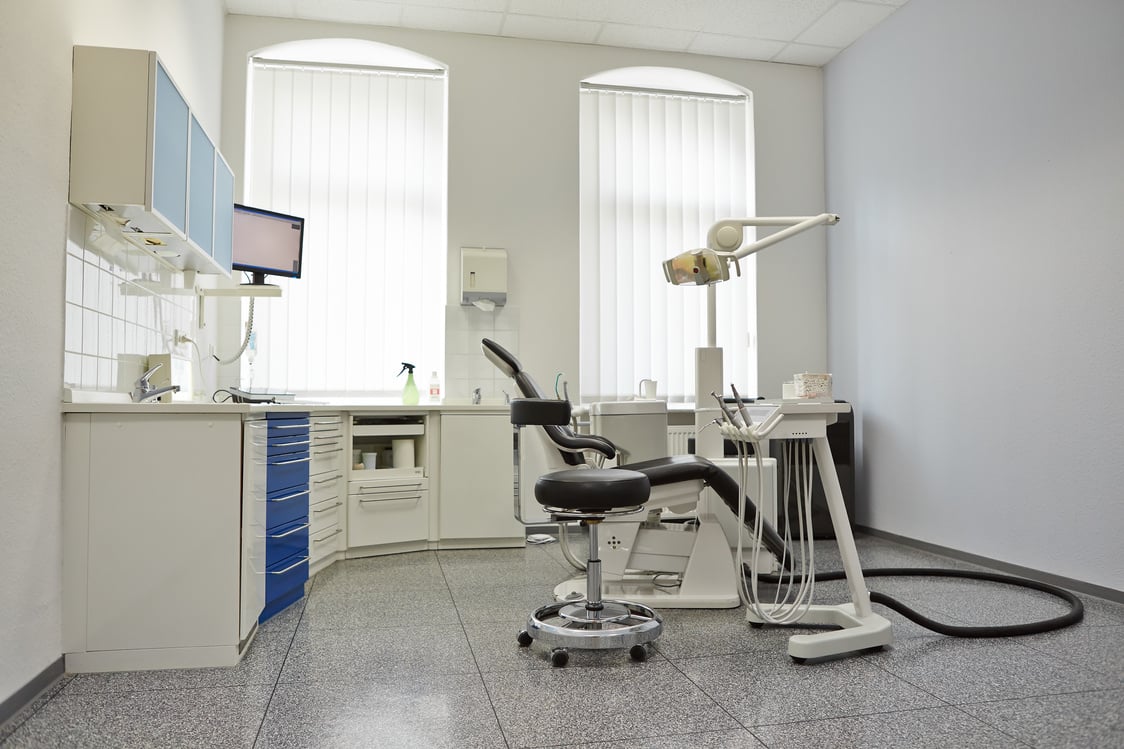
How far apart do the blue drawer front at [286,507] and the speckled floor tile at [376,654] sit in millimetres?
456

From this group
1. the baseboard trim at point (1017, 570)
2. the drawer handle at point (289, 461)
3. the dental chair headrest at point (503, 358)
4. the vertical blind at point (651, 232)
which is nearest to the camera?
the dental chair headrest at point (503, 358)

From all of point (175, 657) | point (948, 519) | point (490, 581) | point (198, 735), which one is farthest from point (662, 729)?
point (948, 519)

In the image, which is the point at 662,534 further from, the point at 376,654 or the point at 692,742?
the point at 692,742

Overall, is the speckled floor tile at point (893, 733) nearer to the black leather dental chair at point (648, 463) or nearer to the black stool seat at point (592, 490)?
the black stool seat at point (592, 490)

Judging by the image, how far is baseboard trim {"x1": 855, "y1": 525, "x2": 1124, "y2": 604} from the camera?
3.37 m

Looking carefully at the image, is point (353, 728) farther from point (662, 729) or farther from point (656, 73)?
point (656, 73)

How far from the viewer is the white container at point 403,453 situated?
4527 millimetres

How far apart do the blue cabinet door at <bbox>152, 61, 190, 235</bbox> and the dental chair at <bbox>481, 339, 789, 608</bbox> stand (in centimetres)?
117

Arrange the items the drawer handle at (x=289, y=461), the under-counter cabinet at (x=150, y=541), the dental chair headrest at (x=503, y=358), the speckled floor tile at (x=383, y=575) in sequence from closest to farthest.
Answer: the under-counter cabinet at (x=150, y=541)
the dental chair headrest at (x=503, y=358)
the drawer handle at (x=289, y=461)
the speckled floor tile at (x=383, y=575)

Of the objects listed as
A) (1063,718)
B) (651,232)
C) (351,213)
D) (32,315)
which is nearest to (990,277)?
(651,232)

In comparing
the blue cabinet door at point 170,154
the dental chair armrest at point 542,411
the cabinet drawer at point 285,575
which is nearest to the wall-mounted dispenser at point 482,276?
the cabinet drawer at point 285,575

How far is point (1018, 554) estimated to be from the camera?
12.6 feet

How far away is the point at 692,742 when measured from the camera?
6.21 feet

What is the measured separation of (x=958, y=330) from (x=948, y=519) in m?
1.06
